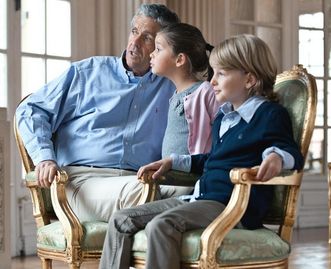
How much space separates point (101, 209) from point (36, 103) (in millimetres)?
529

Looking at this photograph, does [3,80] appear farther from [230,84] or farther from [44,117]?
[230,84]

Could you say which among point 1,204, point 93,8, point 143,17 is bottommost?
point 1,204

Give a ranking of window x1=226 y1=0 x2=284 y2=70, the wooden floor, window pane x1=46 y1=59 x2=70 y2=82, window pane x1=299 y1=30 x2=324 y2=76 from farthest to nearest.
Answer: window pane x1=299 y1=30 x2=324 y2=76
window x1=226 y1=0 x2=284 y2=70
window pane x1=46 y1=59 x2=70 y2=82
the wooden floor

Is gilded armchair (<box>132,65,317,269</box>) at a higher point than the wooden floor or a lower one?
higher

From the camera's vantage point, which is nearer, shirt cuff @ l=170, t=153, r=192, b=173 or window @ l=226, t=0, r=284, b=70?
shirt cuff @ l=170, t=153, r=192, b=173

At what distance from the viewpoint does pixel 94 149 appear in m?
3.08

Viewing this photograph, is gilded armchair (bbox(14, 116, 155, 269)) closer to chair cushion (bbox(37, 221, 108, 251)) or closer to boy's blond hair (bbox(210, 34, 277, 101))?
chair cushion (bbox(37, 221, 108, 251))

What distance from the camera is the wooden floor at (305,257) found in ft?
15.0

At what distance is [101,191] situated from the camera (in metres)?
2.86

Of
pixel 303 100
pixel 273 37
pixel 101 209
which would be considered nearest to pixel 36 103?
pixel 101 209

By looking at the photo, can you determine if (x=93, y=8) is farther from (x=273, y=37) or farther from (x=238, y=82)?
(x=238, y=82)

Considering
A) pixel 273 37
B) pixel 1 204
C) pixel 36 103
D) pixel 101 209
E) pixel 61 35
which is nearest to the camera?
pixel 101 209

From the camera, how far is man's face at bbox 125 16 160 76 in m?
3.09

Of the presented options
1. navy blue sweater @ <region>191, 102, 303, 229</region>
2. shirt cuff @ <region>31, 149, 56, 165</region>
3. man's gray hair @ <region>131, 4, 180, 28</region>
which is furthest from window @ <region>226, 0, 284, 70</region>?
navy blue sweater @ <region>191, 102, 303, 229</region>
